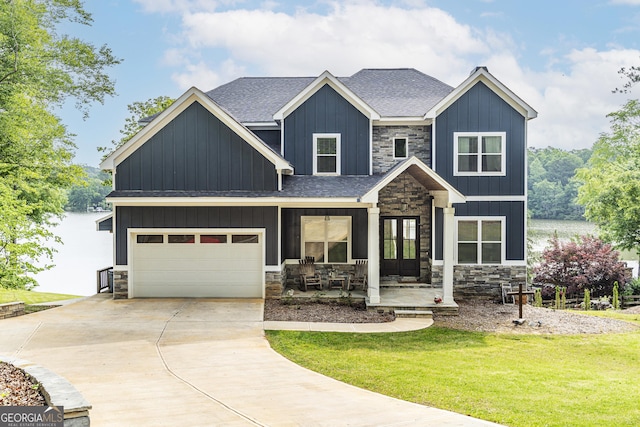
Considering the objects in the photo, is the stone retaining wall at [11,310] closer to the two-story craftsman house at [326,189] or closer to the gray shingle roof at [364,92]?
the two-story craftsman house at [326,189]

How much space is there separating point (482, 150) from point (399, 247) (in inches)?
161

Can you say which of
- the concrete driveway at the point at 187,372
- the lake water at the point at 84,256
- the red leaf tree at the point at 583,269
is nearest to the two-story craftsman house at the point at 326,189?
the concrete driveway at the point at 187,372

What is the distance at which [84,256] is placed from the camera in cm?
4506

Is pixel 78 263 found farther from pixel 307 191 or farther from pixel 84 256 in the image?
pixel 307 191

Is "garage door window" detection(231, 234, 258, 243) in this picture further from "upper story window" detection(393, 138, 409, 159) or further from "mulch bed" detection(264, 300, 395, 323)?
"upper story window" detection(393, 138, 409, 159)

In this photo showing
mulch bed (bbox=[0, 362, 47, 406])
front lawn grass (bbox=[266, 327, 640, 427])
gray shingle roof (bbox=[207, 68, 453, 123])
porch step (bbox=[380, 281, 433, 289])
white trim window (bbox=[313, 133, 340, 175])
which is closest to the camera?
mulch bed (bbox=[0, 362, 47, 406])

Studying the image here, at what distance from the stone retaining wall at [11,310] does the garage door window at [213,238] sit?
4.93 meters

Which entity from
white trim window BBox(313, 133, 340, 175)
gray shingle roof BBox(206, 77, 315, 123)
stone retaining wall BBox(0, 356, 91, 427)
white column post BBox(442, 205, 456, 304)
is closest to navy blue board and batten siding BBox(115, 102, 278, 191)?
white trim window BBox(313, 133, 340, 175)

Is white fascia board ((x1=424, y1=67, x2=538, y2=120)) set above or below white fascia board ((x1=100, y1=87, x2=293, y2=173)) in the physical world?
above

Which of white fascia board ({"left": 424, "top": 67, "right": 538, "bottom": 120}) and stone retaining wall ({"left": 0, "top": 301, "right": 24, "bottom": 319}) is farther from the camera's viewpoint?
white fascia board ({"left": 424, "top": 67, "right": 538, "bottom": 120})

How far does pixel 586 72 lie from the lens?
50312 millimetres

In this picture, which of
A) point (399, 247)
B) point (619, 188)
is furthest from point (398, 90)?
point (619, 188)

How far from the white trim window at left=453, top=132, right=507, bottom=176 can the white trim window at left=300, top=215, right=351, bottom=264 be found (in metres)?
4.03

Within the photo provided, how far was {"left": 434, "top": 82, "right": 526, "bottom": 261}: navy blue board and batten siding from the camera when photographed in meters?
16.6
